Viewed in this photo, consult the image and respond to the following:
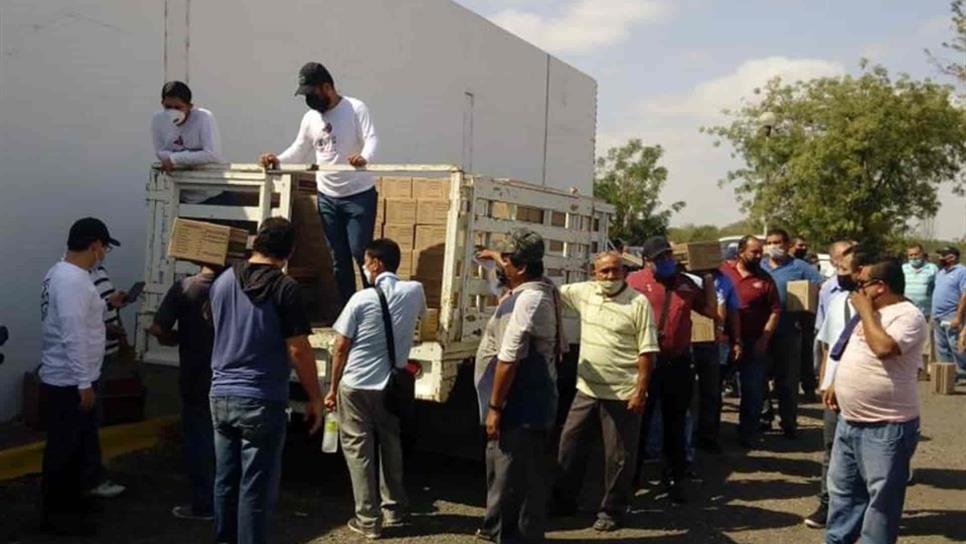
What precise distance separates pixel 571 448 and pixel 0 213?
4.87 m

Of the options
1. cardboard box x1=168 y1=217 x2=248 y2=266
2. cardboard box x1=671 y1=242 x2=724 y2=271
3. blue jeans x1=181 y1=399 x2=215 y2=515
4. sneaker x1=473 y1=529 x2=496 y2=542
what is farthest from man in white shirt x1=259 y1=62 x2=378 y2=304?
cardboard box x1=671 y1=242 x2=724 y2=271

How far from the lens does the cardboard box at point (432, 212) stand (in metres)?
6.98

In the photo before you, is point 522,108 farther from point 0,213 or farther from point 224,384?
point 224,384

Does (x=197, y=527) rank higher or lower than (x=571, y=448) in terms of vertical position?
lower

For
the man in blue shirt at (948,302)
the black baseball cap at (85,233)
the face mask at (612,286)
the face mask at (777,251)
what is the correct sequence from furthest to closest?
1. the man in blue shirt at (948,302)
2. the face mask at (777,251)
3. the face mask at (612,286)
4. the black baseball cap at (85,233)

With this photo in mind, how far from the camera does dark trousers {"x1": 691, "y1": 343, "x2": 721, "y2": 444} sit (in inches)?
337

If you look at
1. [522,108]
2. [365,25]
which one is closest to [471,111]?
[522,108]

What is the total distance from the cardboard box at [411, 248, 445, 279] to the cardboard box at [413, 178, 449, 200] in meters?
0.38

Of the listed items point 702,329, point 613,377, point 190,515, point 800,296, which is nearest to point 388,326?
point 613,377

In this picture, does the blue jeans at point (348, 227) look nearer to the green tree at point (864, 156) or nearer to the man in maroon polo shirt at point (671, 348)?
the man in maroon polo shirt at point (671, 348)

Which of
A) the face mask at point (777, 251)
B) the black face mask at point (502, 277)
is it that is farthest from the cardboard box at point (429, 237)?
the face mask at point (777, 251)

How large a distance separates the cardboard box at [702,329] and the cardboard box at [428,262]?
8.10 ft

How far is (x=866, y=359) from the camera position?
5371 millimetres

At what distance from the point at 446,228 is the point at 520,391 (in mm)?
1418
